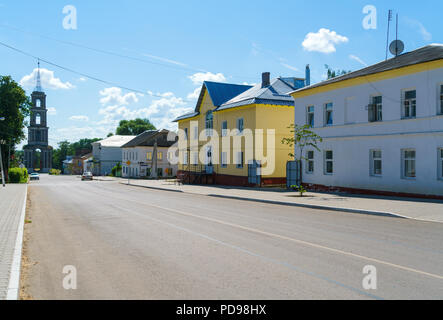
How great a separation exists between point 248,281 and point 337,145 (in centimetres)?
2114

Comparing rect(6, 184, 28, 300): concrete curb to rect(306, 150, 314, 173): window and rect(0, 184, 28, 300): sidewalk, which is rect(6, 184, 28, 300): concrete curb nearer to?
rect(0, 184, 28, 300): sidewalk

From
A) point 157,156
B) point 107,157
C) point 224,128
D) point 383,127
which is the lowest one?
point 157,156

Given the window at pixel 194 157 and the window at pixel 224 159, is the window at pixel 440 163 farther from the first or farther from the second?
the window at pixel 194 157

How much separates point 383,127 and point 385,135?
52cm

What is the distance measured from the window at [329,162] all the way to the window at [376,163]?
3.40 meters

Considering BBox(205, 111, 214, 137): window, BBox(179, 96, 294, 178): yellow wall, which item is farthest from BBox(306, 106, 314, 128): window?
BBox(205, 111, 214, 137): window

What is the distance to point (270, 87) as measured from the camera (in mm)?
35250

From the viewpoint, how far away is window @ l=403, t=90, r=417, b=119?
819 inches

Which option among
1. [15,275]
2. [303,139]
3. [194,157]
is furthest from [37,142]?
[15,275]

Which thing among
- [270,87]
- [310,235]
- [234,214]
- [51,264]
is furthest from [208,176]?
[51,264]

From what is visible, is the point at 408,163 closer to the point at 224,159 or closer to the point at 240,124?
the point at 240,124

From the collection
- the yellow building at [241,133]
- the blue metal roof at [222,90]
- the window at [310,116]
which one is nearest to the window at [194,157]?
A: the yellow building at [241,133]

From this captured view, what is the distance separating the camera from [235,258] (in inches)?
295

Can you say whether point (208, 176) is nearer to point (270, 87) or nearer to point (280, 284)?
point (270, 87)
